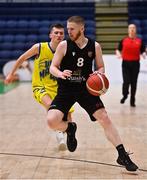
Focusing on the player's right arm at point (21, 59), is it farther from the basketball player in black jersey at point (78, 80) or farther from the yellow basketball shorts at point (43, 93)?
the basketball player in black jersey at point (78, 80)

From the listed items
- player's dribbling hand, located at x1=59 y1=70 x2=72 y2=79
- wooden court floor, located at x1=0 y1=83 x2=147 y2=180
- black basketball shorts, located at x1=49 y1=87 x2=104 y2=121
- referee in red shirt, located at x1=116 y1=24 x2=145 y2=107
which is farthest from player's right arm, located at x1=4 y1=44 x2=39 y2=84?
referee in red shirt, located at x1=116 y1=24 x2=145 y2=107

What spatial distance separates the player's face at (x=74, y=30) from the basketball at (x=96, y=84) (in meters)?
0.47

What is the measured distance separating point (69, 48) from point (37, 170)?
137cm

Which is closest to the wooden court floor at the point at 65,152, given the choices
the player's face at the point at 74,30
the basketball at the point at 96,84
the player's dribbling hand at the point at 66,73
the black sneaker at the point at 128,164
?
the black sneaker at the point at 128,164

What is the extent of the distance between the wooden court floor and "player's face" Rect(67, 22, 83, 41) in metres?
1.45

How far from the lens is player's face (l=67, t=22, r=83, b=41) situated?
509cm

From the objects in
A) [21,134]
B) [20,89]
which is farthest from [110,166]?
[20,89]

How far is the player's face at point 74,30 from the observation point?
16.7 feet

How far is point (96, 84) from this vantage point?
4.92 m

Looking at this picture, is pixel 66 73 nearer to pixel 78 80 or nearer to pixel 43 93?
pixel 78 80

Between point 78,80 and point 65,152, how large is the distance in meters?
1.38

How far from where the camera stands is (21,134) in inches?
303

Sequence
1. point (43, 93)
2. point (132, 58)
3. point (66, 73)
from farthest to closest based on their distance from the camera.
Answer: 1. point (132, 58)
2. point (43, 93)
3. point (66, 73)

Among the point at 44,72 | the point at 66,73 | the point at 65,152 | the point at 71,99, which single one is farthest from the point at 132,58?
the point at 66,73
